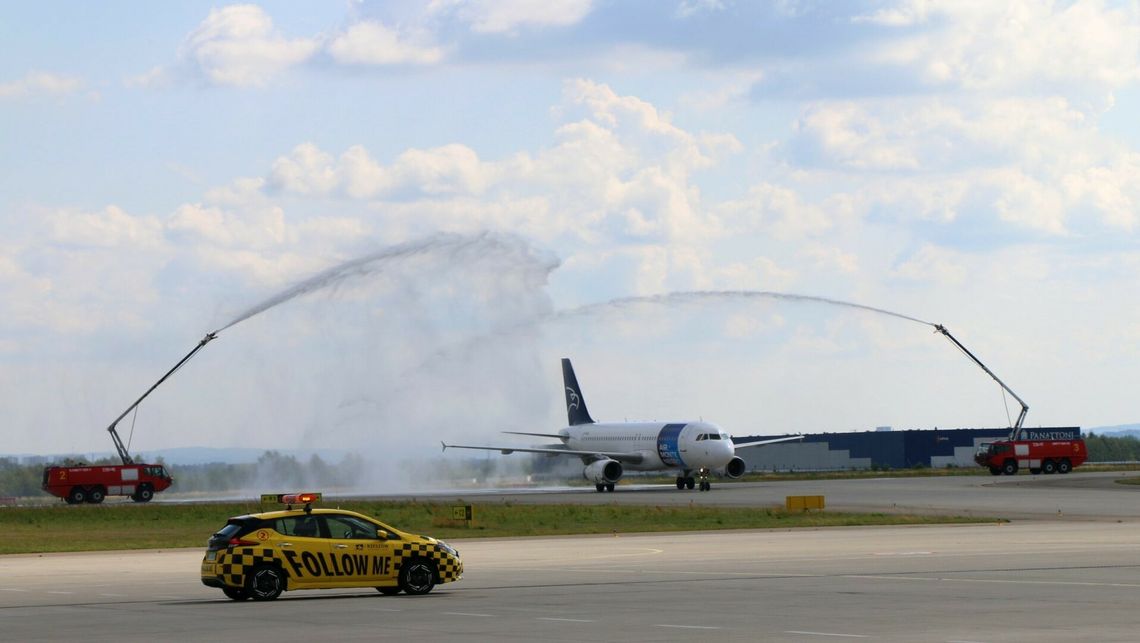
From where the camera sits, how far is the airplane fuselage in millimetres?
98688

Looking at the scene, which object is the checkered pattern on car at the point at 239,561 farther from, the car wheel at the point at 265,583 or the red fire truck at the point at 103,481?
the red fire truck at the point at 103,481

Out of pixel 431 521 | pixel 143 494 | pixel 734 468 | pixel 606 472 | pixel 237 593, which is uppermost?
pixel 734 468

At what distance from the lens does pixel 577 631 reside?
78.2ft

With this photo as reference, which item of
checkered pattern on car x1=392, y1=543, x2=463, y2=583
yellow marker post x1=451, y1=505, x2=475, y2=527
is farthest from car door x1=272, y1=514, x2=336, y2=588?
yellow marker post x1=451, y1=505, x2=475, y2=527

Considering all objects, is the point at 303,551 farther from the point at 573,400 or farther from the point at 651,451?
the point at 573,400

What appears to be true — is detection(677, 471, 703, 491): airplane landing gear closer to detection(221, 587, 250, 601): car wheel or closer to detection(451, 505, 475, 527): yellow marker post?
detection(451, 505, 475, 527): yellow marker post

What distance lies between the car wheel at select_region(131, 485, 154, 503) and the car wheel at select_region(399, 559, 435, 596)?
73.6 m

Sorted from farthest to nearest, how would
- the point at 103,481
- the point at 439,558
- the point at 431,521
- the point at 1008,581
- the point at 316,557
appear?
1. the point at 103,481
2. the point at 431,521
3. the point at 439,558
4. the point at 1008,581
5. the point at 316,557

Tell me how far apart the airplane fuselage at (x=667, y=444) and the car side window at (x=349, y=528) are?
220ft

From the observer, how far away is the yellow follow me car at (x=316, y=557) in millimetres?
30922

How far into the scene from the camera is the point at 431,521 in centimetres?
6738

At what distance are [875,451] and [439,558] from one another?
493 ft

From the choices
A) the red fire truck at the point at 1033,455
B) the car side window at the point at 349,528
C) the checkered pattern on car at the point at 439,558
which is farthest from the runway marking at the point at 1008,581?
the red fire truck at the point at 1033,455

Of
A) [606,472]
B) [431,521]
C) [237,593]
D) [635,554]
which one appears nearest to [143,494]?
[606,472]
